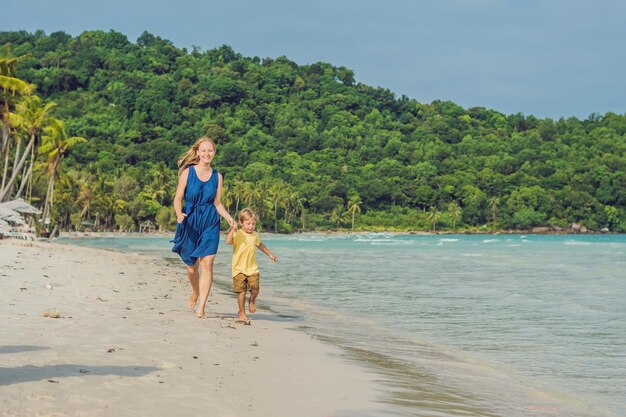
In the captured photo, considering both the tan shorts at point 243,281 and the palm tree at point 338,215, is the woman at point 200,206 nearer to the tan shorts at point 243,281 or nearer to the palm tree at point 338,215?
the tan shorts at point 243,281

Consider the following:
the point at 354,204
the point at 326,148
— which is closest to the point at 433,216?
the point at 354,204

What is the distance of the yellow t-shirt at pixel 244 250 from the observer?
29.5 feet

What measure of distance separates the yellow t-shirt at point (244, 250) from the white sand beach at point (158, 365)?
0.64 metres

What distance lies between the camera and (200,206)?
28.3 feet

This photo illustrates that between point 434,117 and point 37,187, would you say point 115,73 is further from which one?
point 37,187

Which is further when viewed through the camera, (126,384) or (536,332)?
(536,332)

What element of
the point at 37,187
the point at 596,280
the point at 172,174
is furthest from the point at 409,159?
the point at 596,280

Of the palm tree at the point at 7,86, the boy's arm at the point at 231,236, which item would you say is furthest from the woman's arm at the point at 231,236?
the palm tree at the point at 7,86

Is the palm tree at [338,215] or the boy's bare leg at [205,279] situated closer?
the boy's bare leg at [205,279]

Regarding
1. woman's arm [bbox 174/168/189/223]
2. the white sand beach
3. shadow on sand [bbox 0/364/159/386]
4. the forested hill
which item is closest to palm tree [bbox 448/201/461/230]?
the forested hill

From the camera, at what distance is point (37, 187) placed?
220 feet

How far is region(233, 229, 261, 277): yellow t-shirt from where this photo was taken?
8.99 metres

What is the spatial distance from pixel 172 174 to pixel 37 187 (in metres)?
59.8

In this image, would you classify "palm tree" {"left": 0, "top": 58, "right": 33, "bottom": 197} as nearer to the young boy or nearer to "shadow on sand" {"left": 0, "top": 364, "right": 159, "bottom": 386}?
the young boy
